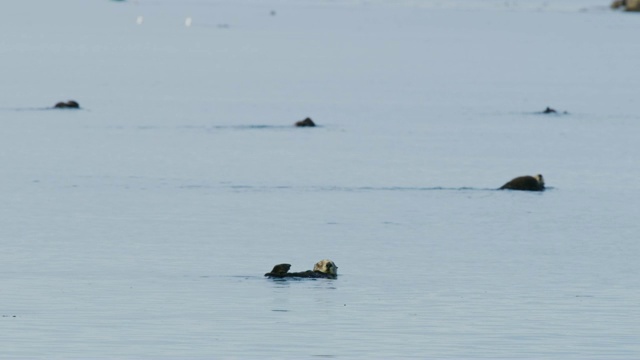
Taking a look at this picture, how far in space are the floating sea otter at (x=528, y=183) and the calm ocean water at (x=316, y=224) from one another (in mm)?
443

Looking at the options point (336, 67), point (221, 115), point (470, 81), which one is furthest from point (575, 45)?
point (221, 115)

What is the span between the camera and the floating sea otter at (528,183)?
47.6 metres

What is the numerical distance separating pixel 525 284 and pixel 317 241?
690 centimetres

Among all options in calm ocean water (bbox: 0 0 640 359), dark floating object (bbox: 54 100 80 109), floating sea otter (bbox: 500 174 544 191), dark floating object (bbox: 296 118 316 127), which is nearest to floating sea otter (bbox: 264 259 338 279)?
calm ocean water (bbox: 0 0 640 359)

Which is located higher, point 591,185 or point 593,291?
point 591,185

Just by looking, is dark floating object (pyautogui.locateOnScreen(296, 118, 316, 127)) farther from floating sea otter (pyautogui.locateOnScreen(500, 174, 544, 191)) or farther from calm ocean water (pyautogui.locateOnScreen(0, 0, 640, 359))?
floating sea otter (pyautogui.locateOnScreen(500, 174, 544, 191))

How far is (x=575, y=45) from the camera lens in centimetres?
17362

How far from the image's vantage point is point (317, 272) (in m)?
31.5

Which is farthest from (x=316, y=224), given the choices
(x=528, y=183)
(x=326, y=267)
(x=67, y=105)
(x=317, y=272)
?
(x=67, y=105)

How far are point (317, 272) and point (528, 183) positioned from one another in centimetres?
1739

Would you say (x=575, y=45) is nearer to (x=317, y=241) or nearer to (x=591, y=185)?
(x=591, y=185)

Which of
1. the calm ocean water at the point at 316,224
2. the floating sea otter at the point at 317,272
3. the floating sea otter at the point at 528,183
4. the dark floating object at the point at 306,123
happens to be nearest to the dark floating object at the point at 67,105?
the calm ocean water at the point at 316,224

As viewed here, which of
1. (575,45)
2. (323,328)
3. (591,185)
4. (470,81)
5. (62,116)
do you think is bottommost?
(323,328)

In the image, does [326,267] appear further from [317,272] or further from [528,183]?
[528,183]
